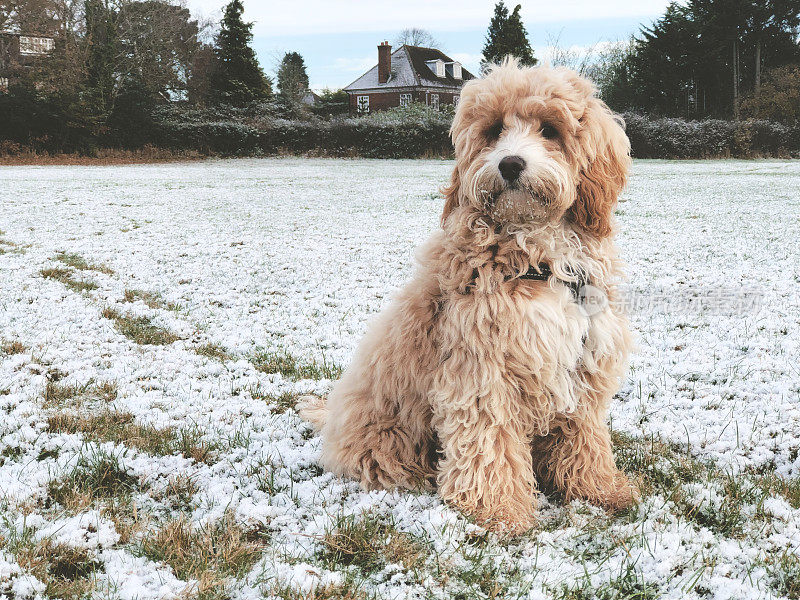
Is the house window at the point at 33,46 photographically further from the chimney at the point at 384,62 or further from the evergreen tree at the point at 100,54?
the chimney at the point at 384,62

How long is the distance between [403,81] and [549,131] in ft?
164

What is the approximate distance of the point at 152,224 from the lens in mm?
11188

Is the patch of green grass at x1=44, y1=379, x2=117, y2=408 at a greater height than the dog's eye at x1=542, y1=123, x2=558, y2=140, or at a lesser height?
lesser

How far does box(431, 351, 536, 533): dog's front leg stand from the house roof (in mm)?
49059

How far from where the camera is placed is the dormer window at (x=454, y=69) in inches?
2050

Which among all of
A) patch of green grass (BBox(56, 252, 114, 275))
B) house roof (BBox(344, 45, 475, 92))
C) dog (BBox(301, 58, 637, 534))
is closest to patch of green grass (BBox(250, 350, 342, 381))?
dog (BBox(301, 58, 637, 534))

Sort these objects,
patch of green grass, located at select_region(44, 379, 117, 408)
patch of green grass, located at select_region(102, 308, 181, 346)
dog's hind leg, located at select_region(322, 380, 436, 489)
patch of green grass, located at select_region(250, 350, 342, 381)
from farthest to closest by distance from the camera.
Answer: patch of green grass, located at select_region(102, 308, 181, 346)
patch of green grass, located at select_region(250, 350, 342, 381)
patch of green grass, located at select_region(44, 379, 117, 408)
dog's hind leg, located at select_region(322, 380, 436, 489)

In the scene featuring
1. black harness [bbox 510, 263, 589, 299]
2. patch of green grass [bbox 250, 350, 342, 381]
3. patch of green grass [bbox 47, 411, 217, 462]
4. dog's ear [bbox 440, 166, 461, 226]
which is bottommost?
patch of green grass [bbox 47, 411, 217, 462]

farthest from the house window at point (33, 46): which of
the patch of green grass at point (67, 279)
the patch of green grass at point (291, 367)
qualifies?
the patch of green grass at point (291, 367)

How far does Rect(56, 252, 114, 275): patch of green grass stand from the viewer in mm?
7497

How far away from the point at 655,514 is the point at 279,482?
1.65 m

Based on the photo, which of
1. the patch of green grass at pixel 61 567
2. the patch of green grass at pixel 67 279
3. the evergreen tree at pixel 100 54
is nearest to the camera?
the patch of green grass at pixel 61 567

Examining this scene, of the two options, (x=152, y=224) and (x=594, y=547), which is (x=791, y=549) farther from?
(x=152, y=224)

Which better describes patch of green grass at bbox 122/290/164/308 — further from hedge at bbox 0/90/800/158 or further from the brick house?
the brick house
